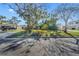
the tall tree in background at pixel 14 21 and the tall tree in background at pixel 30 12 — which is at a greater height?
the tall tree in background at pixel 30 12

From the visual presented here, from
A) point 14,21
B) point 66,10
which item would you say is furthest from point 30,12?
point 66,10

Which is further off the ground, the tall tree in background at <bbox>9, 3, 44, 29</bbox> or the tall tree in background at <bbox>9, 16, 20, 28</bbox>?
the tall tree in background at <bbox>9, 3, 44, 29</bbox>

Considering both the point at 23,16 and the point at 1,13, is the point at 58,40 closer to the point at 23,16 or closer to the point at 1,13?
the point at 23,16

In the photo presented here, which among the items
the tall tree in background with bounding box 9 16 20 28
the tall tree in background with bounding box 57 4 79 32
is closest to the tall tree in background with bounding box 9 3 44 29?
the tall tree in background with bounding box 9 16 20 28

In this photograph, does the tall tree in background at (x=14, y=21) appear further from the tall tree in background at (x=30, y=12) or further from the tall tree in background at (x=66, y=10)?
the tall tree in background at (x=66, y=10)

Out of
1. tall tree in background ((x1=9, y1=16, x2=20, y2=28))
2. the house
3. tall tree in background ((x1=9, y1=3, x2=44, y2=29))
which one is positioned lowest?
the house

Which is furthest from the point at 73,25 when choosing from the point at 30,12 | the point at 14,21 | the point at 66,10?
the point at 14,21

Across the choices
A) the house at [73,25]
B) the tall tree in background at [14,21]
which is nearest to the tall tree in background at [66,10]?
the house at [73,25]

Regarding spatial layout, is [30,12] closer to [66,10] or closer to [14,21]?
[14,21]

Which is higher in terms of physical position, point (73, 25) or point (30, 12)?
point (30, 12)

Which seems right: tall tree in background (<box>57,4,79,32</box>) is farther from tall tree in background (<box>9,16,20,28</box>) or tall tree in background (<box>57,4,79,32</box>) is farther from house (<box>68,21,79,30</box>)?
tall tree in background (<box>9,16,20,28</box>)

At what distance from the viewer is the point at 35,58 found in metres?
1.40

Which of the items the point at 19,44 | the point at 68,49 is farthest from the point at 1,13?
the point at 68,49

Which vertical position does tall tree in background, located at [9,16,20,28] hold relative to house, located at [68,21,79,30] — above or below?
above
